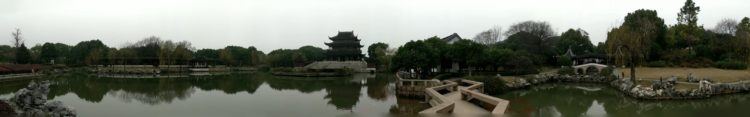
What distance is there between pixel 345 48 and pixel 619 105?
51.0 meters

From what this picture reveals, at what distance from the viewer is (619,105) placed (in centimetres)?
1972

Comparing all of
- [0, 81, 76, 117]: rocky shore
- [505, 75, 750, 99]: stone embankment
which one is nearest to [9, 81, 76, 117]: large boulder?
[0, 81, 76, 117]: rocky shore

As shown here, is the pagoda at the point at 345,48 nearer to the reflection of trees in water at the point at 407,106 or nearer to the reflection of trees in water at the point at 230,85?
the reflection of trees in water at the point at 230,85

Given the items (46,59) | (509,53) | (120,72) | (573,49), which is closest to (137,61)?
(120,72)

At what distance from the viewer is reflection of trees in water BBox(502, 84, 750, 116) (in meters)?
17.0

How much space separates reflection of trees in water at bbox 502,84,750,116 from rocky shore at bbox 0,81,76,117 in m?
13.7

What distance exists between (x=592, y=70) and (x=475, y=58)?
1096cm

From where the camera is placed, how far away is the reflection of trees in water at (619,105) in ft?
55.8

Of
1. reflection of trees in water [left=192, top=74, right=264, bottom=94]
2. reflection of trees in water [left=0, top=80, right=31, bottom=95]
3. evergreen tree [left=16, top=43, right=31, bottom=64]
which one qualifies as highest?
evergreen tree [left=16, top=43, right=31, bottom=64]

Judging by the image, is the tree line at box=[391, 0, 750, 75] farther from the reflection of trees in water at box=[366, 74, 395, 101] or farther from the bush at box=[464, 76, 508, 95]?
the bush at box=[464, 76, 508, 95]

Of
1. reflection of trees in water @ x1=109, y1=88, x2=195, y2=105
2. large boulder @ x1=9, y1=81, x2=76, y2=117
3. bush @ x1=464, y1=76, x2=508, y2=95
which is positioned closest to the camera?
large boulder @ x1=9, y1=81, x2=76, y2=117

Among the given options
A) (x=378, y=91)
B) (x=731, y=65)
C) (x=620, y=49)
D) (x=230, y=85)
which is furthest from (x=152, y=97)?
(x=731, y=65)

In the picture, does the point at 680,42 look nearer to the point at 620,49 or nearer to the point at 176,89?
the point at 620,49

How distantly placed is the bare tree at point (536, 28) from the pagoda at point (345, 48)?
23303 millimetres
